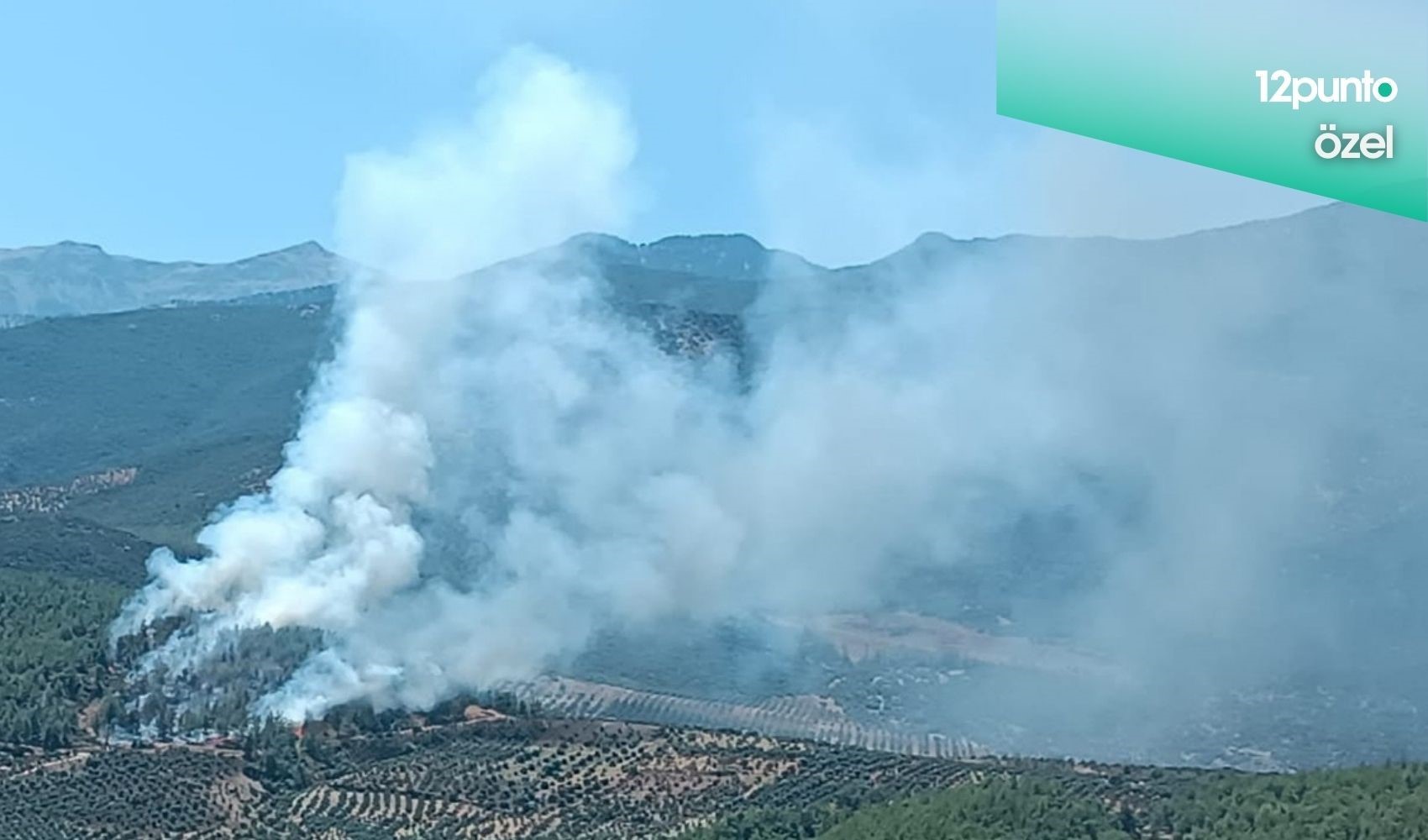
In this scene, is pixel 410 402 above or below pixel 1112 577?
above

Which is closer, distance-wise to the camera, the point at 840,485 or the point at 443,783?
the point at 443,783

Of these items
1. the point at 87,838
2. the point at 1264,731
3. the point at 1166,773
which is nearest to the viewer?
the point at 87,838

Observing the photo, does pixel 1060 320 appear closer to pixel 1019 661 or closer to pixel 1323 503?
pixel 1323 503

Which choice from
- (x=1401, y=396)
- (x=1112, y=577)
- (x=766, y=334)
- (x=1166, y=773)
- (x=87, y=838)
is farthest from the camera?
(x=766, y=334)

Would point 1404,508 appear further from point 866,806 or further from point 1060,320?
point 866,806

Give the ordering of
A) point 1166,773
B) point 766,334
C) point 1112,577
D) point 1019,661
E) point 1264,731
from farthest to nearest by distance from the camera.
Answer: point 766,334 < point 1112,577 < point 1019,661 < point 1264,731 < point 1166,773

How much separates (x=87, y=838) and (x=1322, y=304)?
142 meters

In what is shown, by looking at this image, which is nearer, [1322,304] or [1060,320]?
[1060,320]

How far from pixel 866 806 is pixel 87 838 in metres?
28.7

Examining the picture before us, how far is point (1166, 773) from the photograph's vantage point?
72.5 m

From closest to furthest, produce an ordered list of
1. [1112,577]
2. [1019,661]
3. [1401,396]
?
[1019,661] < [1112,577] < [1401,396]

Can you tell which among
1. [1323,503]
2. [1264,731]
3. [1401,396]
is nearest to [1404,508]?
[1323,503]

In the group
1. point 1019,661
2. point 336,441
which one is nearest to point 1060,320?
point 1019,661

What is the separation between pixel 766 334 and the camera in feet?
568
